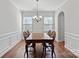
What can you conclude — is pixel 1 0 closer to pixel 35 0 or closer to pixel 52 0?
pixel 35 0

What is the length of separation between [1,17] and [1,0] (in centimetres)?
68

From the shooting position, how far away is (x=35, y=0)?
6.67 meters

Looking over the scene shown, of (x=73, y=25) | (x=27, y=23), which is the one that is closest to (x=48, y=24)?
(x=27, y=23)

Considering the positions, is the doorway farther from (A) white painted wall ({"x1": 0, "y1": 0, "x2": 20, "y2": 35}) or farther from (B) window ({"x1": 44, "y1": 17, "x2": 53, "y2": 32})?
(A) white painted wall ({"x1": 0, "y1": 0, "x2": 20, "y2": 35})

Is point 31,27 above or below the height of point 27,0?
below

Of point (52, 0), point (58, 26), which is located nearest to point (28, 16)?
point (58, 26)

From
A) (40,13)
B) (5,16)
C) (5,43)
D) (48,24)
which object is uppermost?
(40,13)

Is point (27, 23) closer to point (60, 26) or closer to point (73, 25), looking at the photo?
point (60, 26)

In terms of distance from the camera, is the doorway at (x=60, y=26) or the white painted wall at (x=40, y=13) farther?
the white painted wall at (x=40, y=13)

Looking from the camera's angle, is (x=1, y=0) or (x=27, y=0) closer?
(x=1, y=0)

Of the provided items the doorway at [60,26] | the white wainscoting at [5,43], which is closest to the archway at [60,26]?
the doorway at [60,26]

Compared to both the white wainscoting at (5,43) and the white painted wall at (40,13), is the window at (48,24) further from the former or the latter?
the white wainscoting at (5,43)

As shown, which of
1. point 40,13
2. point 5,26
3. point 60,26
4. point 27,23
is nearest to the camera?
point 5,26

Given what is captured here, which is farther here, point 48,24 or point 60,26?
point 48,24
